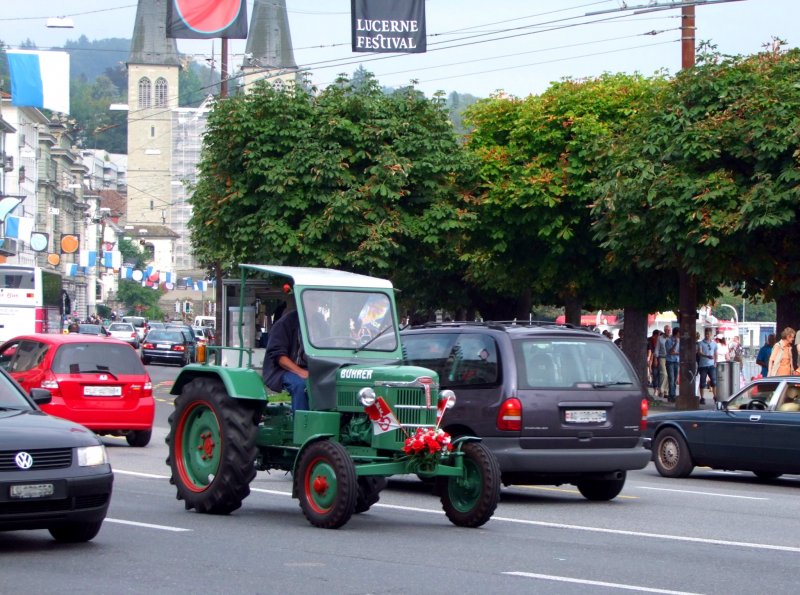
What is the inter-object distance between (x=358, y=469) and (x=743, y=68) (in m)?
19.5

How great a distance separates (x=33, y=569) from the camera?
9789 millimetres

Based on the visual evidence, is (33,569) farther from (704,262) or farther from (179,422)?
(704,262)

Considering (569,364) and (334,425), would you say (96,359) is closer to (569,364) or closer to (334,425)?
(569,364)

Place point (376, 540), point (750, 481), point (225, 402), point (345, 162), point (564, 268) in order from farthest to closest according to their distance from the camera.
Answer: point (564, 268) → point (345, 162) → point (750, 481) → point (225, 402) → point (376, 540)

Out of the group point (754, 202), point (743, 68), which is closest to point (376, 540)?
point (754, 202)

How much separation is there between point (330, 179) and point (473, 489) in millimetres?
22947

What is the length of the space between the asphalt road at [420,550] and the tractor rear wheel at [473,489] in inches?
5.6

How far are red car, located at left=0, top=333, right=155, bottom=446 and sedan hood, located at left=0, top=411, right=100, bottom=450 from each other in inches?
411

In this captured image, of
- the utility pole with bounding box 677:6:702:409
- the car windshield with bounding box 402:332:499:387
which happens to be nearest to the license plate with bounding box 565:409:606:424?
the car windshield with bounding box 402:332:499:387

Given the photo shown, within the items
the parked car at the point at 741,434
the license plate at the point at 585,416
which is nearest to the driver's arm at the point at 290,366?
the license plate at the point at 585,416

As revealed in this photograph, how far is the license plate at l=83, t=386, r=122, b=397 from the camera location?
21.6m

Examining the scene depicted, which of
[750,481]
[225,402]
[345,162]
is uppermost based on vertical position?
[345,162]

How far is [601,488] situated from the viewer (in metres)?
15.7

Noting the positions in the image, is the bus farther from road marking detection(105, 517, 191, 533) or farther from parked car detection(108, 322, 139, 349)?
road marking detection(105, 517, 191, 533)
